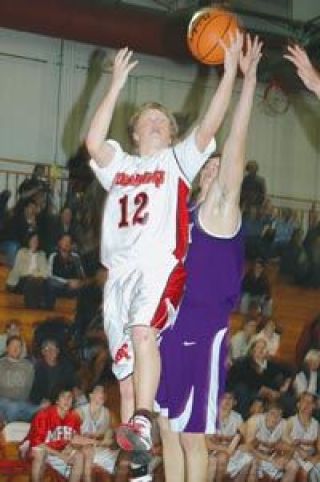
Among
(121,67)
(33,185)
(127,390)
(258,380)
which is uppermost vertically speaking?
(121,67)

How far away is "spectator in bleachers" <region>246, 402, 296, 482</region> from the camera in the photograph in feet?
38.1

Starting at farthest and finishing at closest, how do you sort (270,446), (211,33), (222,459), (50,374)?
1. (270,446)
2. (50,374)
3. (222,459)
4. (211,33)

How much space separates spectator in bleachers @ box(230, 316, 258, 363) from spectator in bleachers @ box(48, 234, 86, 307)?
2175 millimetres

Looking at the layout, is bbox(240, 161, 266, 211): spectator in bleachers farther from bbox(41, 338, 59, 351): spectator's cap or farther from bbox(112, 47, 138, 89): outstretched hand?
bbox(112, 47, 138, 89): outstretched hand

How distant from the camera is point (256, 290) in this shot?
15172 mm

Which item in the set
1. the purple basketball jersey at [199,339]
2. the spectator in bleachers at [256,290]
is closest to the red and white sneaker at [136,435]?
the purple basketball jersey at [199,339]

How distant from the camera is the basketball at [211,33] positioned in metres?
5.93

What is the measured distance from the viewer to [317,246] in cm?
Answer: 1694

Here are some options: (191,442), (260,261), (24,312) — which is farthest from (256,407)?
(191,442)

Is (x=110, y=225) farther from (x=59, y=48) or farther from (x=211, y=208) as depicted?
(x=59, y=48)

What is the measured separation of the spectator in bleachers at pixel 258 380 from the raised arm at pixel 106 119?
7377 mm

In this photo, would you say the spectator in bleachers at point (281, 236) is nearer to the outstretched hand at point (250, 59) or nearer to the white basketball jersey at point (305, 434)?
the white basketball jersey at point (305, 434)

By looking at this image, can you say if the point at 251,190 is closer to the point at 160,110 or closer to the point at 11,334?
the point at 11,334

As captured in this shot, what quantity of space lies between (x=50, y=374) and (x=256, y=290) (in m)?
4.69
